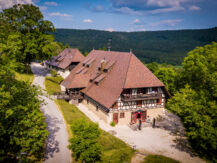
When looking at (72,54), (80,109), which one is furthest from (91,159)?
(72,54)

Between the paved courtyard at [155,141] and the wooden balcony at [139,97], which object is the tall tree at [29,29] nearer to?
the paved courtyard at [155,141]

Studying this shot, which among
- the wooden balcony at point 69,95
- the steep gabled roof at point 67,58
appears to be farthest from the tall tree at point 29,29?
the wooden balcony at point 69,95

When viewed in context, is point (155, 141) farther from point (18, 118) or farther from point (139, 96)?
point (18, 118)

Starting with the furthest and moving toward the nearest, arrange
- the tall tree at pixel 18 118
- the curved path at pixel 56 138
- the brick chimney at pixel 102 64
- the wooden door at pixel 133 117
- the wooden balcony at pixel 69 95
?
the wooden balcony at pixel 69 95
the brick chimney at pixel 102 64
the wooden door at pixel 133 117
the curved path at pixel 56 138
the tall tree at pixel 18 118

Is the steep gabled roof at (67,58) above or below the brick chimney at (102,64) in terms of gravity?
above

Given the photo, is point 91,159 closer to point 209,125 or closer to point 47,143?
point 47,143

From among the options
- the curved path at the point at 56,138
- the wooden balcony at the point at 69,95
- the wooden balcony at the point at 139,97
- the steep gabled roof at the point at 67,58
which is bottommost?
the curved path at the point at 56,138

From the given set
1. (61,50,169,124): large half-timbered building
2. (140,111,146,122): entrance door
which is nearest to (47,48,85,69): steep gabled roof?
(61,50,169,124): large half-timbered building
